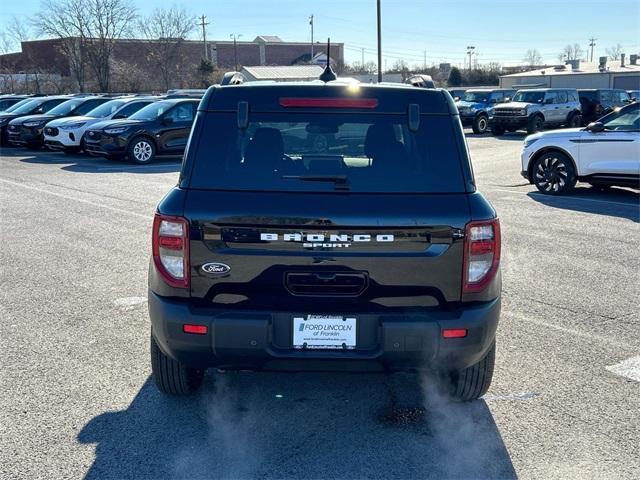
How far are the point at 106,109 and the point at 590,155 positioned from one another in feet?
47.0

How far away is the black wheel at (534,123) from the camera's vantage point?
26031 millimetres

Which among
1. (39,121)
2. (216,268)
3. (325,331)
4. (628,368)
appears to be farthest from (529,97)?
(216,268)

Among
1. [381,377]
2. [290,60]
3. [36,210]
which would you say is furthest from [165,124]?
[290,60]

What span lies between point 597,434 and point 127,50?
6549 cm

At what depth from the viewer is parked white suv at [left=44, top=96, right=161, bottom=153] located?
1908 cm

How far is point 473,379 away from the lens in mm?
3828

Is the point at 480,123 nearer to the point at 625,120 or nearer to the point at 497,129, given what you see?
the point at 497,129

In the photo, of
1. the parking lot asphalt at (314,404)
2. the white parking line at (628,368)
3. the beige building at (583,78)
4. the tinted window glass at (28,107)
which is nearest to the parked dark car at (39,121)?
Result: the tinted window glass at (28,107)

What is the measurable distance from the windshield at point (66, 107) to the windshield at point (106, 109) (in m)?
1.71

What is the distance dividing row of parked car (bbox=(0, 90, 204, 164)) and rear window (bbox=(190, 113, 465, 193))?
1190 cm

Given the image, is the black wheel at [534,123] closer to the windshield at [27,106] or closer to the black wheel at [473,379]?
the windshield at [27,106]

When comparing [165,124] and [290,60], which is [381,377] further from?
[290,60]

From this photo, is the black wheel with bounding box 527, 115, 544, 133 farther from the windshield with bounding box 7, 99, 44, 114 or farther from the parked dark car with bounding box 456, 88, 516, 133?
the windshield with bounding box 7, 99, 44, 114

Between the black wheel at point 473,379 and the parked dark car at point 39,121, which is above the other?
the parked dark car at point 39,121
